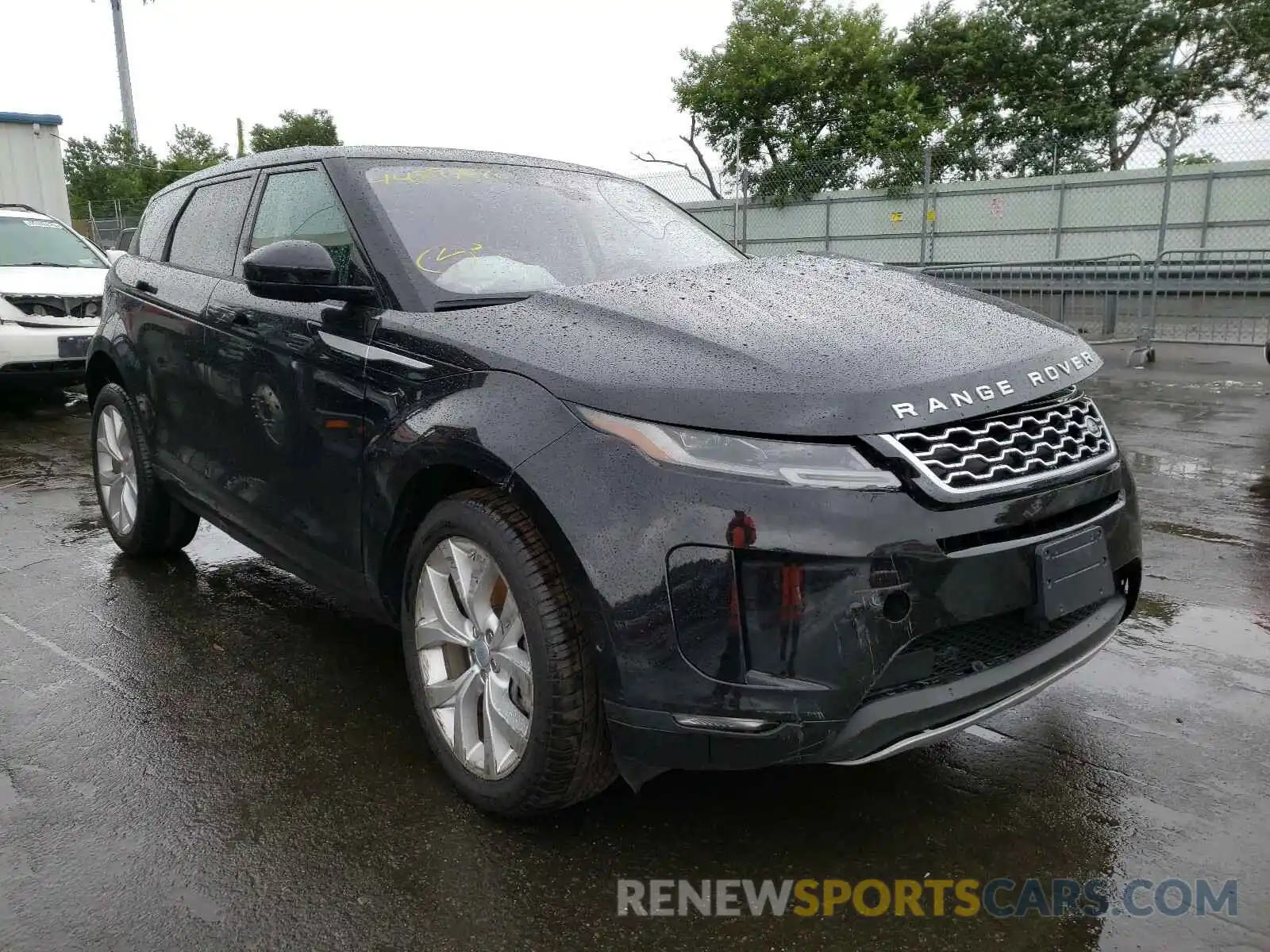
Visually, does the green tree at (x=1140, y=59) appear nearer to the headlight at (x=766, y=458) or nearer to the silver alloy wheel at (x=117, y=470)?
the silver alloy wheel at (x=117, y=470)

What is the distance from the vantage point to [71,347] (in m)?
8.81

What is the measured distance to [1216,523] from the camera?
500cm

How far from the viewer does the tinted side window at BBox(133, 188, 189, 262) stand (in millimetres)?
4414

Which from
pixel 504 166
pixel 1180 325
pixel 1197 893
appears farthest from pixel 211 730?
pixel 1180 325

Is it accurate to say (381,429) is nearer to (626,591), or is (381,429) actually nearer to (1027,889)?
(626,591)

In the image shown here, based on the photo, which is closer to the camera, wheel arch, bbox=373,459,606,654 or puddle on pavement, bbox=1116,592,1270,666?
wheel arch, bbox=373,459,606,654

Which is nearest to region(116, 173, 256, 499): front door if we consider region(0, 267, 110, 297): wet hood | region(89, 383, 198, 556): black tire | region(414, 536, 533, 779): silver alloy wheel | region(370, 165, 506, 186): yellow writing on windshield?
region(89, 383, 198, 556): black tire

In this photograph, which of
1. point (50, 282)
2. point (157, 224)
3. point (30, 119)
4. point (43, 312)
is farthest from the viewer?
point (30, 119)

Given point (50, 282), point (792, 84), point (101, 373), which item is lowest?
point (101, 373)

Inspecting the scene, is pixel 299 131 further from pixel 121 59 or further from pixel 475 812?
pixel 475 812

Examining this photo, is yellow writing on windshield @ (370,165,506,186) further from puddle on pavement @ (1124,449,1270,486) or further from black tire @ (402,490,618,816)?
puddle on pavement @ (1124,449,1270,486)

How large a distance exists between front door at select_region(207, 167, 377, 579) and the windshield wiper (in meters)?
0.22

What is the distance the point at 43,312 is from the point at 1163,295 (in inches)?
434

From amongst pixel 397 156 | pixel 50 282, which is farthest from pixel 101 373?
pixel 50 282
